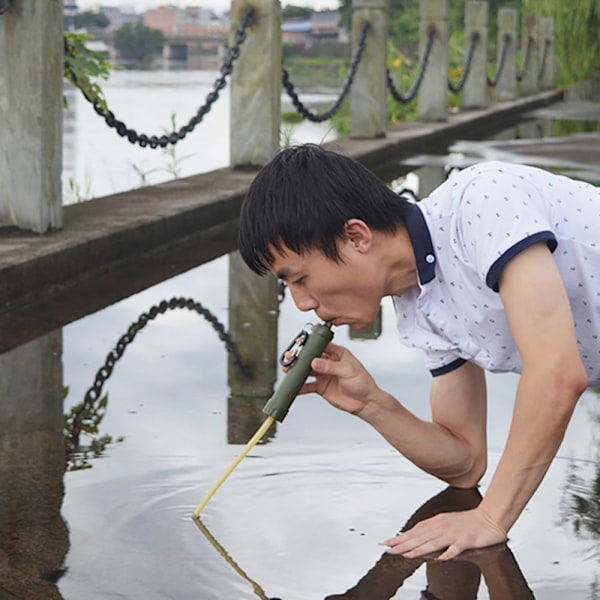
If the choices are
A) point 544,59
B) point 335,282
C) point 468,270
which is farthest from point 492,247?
point 544,59

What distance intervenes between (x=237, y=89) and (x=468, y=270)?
615 cm

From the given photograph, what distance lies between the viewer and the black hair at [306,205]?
2.86 m

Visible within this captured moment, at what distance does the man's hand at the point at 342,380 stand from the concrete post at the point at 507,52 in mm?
16752

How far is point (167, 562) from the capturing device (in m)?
3.03

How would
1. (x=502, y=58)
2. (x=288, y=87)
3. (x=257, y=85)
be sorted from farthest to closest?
(x=502, y=58), (x=288, y=87), (x=257, y=85)

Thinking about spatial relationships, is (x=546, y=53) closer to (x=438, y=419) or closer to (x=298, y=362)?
(x=438, y=419)

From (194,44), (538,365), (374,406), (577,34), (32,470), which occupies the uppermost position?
(538,365)

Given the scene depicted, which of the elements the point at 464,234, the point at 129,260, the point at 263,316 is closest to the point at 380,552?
the point at 464,234

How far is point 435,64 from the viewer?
1482 centimetres

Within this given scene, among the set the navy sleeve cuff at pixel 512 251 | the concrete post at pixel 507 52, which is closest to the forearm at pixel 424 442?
the navy sleeve cuff at pixel 512 251

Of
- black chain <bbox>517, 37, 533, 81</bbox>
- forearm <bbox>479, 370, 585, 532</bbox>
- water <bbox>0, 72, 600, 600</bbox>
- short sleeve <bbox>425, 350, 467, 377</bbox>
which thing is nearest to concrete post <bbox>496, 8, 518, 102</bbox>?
black chain <bbox>517, 37, 533, 81</bbox>

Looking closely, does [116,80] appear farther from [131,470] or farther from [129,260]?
[131,470]

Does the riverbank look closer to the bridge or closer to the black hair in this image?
the black hair

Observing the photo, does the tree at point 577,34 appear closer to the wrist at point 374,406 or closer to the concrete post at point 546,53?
the concrete post at point 546,53
